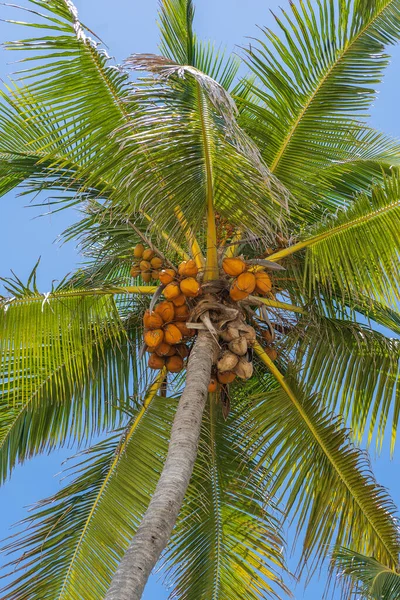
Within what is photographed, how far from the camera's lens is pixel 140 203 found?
5.65 meters

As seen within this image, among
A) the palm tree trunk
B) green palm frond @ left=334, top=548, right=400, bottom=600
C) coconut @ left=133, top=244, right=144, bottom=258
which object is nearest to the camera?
the palm tree trunk

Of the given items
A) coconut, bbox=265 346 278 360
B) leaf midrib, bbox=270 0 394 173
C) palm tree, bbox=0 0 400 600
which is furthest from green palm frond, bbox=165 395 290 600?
leaf midrib, bbox=270 0 394 173

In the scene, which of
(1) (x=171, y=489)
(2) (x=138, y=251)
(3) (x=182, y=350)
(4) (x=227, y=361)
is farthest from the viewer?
(2) (x=138, y=251)

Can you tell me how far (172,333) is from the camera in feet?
19.3

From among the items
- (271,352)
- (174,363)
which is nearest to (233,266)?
(174,363)

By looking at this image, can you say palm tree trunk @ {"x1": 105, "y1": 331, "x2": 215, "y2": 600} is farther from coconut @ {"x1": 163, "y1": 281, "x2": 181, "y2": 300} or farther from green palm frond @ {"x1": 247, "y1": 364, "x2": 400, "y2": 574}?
green palm frond @ {"x1": 247, "y1": 364, "x2": 400, "y2": 574}

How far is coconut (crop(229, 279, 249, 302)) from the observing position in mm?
5797

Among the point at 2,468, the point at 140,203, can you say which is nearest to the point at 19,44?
the point at 140,203

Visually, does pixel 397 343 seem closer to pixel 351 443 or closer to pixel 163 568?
pixel 351 443

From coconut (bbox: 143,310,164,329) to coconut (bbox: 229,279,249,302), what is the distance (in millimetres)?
553

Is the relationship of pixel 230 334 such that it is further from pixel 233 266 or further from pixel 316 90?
pixel 316 90

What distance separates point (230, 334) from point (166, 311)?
1.63 feet

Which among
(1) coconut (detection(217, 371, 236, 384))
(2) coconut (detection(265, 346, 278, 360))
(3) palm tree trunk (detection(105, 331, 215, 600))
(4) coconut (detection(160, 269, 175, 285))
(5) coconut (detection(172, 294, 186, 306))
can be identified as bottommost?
(3) palm tree trunk (detection(105, 331, 215, 600))

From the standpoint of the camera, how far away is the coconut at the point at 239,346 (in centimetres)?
577
